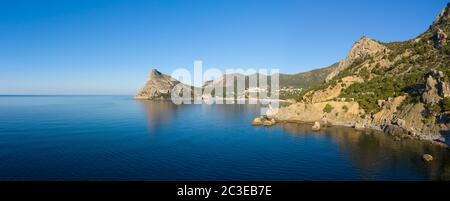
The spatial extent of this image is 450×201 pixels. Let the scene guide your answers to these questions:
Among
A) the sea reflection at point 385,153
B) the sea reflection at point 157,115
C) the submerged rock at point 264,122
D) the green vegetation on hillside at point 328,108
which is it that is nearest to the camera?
the sea reflection at point 385,153

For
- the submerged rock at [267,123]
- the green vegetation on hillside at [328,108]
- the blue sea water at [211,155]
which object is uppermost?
the green vegetation on hillside at [328,108]

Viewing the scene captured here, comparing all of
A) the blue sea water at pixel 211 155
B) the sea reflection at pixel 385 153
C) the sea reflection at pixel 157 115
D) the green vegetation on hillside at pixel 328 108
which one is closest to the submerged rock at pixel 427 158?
the sea reflection at pixel 385 153

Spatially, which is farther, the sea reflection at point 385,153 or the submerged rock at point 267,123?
the submerged rock at point 267,123

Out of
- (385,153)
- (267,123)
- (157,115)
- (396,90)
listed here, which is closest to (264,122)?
(267,123)

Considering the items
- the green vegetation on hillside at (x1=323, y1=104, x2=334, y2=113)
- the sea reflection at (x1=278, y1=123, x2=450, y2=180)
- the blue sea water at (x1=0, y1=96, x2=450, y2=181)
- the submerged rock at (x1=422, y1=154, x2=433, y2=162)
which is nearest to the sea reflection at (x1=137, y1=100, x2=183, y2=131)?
the blue sea water at (x1=0, y1=96, x2=450, y2=181)

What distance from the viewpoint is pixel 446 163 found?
47.4 meters

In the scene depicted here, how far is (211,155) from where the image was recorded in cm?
5400

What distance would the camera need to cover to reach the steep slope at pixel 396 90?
6956cm

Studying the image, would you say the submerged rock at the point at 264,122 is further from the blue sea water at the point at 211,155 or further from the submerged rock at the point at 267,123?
the blue sea water at the point at 211,155

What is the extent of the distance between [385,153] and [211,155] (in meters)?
29.0

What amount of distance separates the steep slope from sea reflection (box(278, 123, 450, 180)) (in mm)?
6217

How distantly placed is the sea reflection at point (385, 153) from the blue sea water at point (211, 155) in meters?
0.13

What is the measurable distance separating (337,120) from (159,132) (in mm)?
50904

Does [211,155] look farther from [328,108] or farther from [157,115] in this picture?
[157,115]
